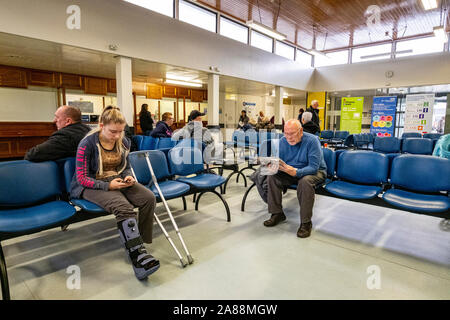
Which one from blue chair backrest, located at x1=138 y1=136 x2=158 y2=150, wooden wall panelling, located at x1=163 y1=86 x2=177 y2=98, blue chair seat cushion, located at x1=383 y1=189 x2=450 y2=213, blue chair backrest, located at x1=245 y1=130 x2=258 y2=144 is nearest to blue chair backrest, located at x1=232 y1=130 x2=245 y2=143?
blue chair backrest, located at x1=245 y1=130 x2=258 y2=144

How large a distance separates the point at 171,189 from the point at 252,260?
1.08 m

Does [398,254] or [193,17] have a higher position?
[193,17]

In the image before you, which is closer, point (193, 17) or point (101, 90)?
point (193, 17)

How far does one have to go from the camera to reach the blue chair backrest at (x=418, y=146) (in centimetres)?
532

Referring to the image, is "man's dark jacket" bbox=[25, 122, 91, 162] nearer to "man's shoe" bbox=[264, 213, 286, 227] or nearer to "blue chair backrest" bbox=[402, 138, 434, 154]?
"man's shoe" bbox=[264, 213, 286, 227]

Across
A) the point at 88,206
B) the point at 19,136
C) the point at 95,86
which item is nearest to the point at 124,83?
the point at 95,86

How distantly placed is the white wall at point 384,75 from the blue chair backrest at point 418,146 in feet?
18.6

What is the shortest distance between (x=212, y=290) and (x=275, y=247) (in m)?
0.86

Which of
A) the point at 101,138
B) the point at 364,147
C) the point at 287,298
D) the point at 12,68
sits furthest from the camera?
the point at 364,147

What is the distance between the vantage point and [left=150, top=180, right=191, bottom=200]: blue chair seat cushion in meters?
2.59

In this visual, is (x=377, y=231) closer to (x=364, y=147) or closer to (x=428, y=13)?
(x=364, y=147)

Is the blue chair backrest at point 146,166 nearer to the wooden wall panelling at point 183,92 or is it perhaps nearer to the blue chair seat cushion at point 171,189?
the blue chair seat cushion at point 171,189

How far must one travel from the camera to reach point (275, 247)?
2.45m

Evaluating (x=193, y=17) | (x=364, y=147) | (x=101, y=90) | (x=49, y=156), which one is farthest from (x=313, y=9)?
(x=49, y=156)
